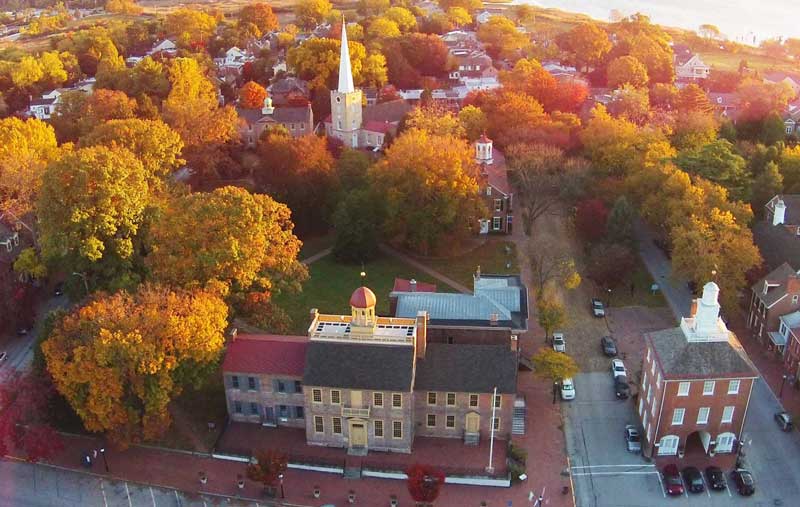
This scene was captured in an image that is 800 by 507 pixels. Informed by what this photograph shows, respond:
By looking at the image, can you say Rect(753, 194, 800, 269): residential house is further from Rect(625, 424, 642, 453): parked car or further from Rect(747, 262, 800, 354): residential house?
Rect(625, 424, 642, 453): parked car

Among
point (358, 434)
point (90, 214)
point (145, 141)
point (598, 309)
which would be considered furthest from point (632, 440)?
point (145, 141)

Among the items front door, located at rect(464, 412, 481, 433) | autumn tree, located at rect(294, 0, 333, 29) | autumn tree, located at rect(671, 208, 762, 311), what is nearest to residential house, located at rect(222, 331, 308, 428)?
front door, located at rect(464, 412, 481, 433)

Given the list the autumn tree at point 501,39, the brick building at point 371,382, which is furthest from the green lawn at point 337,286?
the autumn tree at point 501,39

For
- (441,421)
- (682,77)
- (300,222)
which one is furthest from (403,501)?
Answer: (682,77)

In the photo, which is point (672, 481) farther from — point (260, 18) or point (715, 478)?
point (260, 18)

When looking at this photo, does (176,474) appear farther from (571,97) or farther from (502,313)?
(571,97)
